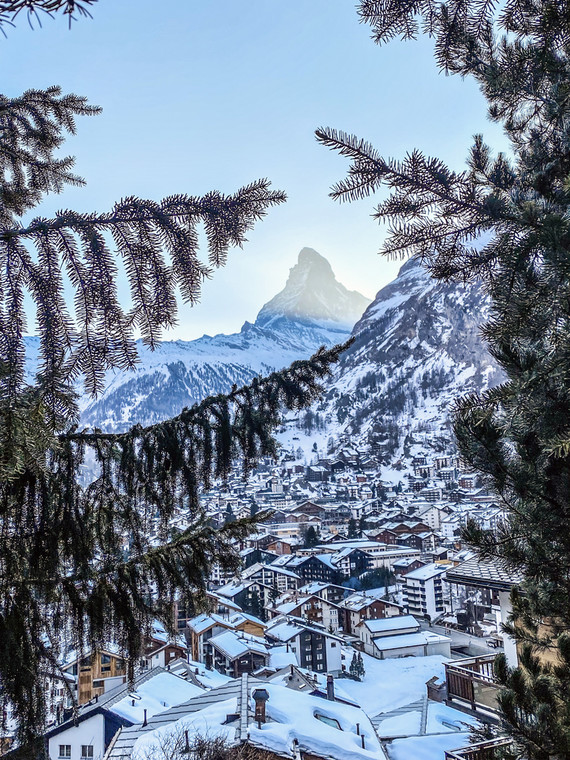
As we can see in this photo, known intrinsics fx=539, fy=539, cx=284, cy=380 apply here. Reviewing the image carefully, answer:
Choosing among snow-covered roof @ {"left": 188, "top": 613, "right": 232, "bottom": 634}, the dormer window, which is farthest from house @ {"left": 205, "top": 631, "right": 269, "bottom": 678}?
the dormer window

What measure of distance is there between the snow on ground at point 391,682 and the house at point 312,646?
1.85 meters

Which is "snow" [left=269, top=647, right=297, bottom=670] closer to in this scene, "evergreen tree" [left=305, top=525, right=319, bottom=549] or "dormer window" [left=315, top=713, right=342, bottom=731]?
"dormer window" [left=315, top=713, right=342, bottom=731]

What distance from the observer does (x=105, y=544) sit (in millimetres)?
2621

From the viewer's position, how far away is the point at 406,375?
144 metres

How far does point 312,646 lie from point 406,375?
4531 inches

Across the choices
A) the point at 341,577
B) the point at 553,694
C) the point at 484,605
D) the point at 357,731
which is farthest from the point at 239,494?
the point at 553,694

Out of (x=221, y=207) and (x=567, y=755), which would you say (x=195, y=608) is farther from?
(x=567, y=755)

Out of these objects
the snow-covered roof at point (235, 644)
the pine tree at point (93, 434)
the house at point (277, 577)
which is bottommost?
the house at point (277, 577)

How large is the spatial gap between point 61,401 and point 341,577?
176 feet

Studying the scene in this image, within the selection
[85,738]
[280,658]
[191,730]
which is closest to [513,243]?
[191,730]

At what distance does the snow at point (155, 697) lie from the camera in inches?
637

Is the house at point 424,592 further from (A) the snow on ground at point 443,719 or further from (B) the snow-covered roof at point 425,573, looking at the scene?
(A) the snow on ground at point 443,719

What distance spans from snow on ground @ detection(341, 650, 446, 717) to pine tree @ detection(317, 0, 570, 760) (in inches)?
1102

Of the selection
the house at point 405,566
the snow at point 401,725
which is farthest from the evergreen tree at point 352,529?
the snow at point 401,725
